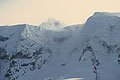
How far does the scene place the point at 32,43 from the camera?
184m

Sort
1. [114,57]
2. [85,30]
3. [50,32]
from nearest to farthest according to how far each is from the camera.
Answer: [114,57], [85,30], [50,32]

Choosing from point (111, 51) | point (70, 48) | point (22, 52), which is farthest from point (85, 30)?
point (22, 52)

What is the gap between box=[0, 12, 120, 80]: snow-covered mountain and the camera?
150 metres

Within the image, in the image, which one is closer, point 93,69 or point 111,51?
point 93,69

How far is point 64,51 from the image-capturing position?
179m

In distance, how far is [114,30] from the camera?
164250 millimetres

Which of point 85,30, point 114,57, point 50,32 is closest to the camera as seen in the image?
point 114,57

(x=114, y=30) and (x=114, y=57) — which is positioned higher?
(x=114, y=30)

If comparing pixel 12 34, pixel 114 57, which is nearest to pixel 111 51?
pixel 114 57

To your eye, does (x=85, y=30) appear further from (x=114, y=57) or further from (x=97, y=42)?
(x=114, y=57)

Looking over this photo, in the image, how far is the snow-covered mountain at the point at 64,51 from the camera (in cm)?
15025

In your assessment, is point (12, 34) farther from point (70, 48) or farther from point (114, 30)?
point (114, 30)

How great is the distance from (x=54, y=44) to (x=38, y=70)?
26273mm

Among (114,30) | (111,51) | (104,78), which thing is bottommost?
(104,78)
